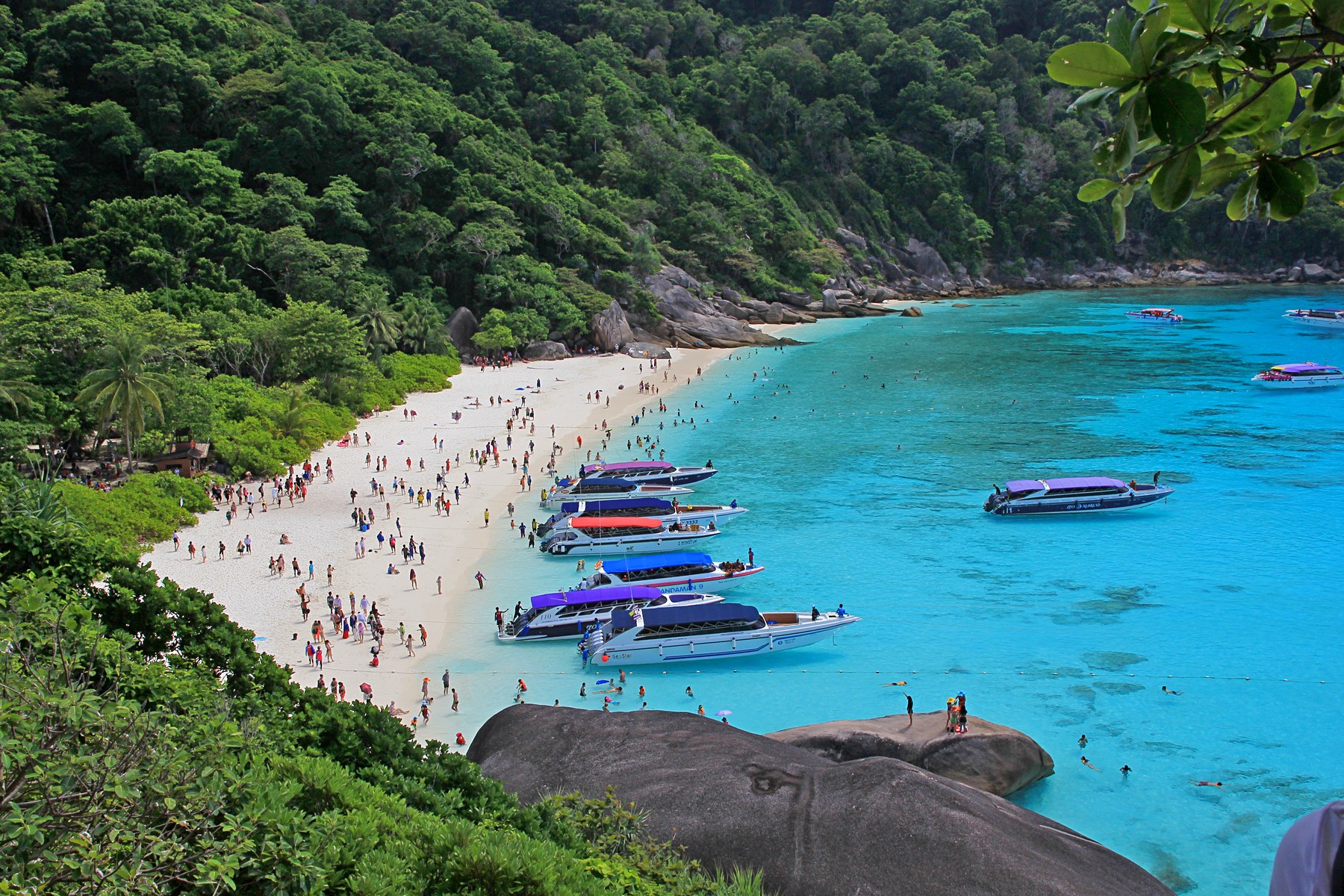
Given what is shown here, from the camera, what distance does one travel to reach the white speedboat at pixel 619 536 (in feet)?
101

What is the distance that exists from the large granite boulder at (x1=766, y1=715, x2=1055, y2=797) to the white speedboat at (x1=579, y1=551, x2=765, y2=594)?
32.6 feet

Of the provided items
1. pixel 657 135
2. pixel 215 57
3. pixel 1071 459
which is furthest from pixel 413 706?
pixel 657 135

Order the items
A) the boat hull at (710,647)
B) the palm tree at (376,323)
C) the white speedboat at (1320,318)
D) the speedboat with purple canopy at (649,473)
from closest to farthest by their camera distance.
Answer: the boat hull at (710,647), the speedboat with purple canopy at (649,473), the palm tree at (376,323), the white speedboat at (1320,318)

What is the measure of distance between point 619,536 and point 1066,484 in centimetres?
1699

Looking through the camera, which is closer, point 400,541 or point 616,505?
point 400,541

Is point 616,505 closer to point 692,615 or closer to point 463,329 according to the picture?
point 692,615

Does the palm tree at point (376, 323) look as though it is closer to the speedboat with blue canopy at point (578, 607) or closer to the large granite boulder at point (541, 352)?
the large granite boulder at point (541, 352)

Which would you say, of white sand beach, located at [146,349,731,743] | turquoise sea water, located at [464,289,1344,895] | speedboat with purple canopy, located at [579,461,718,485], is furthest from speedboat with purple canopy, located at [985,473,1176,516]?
white sand beach, located at [146,349,731,743]

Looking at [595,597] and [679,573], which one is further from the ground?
[595,597]

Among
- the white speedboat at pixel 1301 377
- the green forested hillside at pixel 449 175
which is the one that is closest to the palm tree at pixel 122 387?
the green forested hillside at pixel 449 175

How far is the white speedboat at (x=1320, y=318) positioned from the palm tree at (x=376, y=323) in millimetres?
74172

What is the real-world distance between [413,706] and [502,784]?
905cm

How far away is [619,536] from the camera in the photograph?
103 feet

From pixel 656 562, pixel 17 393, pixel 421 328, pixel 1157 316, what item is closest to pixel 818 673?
pixel 656 562
